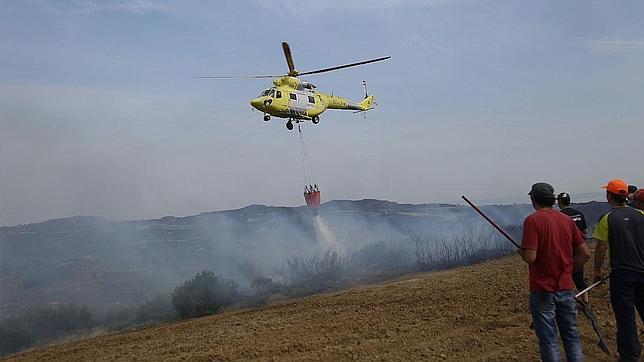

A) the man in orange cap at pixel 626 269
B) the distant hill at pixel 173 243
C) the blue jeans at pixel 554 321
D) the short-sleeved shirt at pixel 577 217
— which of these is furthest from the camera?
the distant hill at pixel 173 243

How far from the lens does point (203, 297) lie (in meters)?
18.5

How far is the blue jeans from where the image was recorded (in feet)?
15.9

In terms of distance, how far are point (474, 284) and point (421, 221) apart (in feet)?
101

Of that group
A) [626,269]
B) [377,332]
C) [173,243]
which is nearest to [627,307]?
[626,269]

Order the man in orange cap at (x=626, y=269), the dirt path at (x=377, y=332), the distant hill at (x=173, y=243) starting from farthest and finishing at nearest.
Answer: the distant hill at (x=173, y=243) < the dirt path at (x=377, y=332) < the man in orange cap at (x=626, y=269)

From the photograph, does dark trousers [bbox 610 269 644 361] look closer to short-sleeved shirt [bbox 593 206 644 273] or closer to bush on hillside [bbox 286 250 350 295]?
short-sleeved shirt [bbox 593 206 644 273]

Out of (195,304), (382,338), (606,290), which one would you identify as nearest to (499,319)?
(382,338)

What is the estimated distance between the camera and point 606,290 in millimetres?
9500

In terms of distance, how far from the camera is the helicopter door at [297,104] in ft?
58.2

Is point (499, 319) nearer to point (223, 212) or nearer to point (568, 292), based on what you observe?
point (568, 292)

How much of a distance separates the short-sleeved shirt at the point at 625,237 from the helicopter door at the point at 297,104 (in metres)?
13.1

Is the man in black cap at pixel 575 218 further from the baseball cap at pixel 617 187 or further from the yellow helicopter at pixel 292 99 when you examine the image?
the yellow helicopter at pixel 292 99

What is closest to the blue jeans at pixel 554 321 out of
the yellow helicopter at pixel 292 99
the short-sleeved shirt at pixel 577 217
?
the short-sleeved shirt at pixel 577 217

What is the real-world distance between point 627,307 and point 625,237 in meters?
0.75
